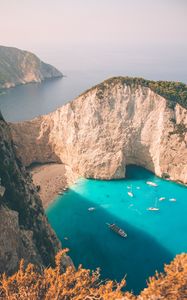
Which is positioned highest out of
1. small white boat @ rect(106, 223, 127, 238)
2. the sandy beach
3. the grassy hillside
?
the grassy hillside

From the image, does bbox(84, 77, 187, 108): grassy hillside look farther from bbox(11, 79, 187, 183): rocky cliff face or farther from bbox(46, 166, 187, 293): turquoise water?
bbox(46, 166, 187, 293): turquoise water

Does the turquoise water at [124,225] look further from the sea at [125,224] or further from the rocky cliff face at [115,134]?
the rocky cliff face at [115,134]

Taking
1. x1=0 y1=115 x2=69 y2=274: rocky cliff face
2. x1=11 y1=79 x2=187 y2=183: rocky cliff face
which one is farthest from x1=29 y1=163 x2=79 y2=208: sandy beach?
x1=0 y1=115 x2=69 y2=274: rocky cliff face

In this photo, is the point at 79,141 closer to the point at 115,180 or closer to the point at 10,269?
the point at 115,180

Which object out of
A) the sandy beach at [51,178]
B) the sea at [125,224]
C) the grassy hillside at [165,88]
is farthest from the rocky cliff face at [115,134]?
the sea at [125,224]

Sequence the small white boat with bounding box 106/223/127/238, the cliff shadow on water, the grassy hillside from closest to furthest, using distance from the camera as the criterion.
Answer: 1. the cliff shadow on water
2. the small white boat with bounding box 106/223/127/238
3. the grassy hillside

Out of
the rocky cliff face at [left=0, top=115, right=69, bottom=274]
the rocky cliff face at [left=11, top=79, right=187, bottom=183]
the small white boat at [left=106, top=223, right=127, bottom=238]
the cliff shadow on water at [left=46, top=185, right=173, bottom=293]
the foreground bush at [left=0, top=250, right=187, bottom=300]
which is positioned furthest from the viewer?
the rocky cliff face at [left=11, top=79, right=187, bottom=183]

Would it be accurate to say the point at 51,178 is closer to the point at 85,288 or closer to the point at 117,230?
A: the point at 117,230

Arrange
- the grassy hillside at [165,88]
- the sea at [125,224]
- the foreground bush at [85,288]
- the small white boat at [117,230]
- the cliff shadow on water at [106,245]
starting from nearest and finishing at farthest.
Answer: the foreground bush at [85,288] → the cliff shadow on water at [106,245] → the sea at [125,224] → the small white boat at [117,230] → the grassy hillside at [165,88]
